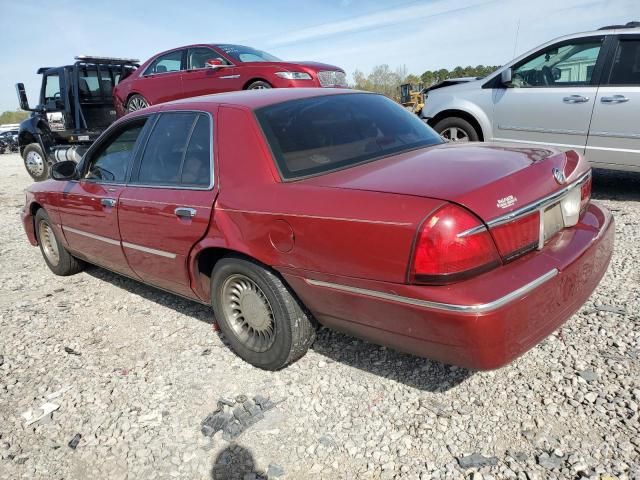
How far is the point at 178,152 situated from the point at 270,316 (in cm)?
125

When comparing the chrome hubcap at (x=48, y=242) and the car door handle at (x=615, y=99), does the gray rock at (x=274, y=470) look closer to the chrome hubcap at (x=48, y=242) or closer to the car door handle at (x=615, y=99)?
the chrome hubcap at (x=48, y=242)

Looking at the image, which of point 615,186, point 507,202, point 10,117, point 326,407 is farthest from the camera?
point 10,117

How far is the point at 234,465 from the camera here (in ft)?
7.22

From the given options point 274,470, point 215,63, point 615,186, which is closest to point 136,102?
point 215,63

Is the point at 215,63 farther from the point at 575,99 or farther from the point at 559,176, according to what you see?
the point at 559,176

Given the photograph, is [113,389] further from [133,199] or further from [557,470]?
[557,470]

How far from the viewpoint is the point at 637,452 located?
2041mm

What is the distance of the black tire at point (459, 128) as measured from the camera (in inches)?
251

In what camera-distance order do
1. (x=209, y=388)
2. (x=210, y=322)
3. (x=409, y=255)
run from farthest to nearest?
1. (x=210, y=322)
2. (x=209, y=388)
3. (x=409, y=255)

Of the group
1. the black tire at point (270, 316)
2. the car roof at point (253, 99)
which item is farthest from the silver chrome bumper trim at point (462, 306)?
the car roof at point (253, 99)

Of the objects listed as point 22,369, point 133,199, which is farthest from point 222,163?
point 22,369

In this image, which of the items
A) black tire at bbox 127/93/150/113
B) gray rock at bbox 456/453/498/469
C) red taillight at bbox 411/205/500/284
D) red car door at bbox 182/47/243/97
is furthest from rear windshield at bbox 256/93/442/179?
black tire at bbox 127/93/150/113

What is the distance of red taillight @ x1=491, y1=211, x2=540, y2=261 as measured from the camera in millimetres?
2053

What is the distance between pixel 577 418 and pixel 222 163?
7.29 ft
